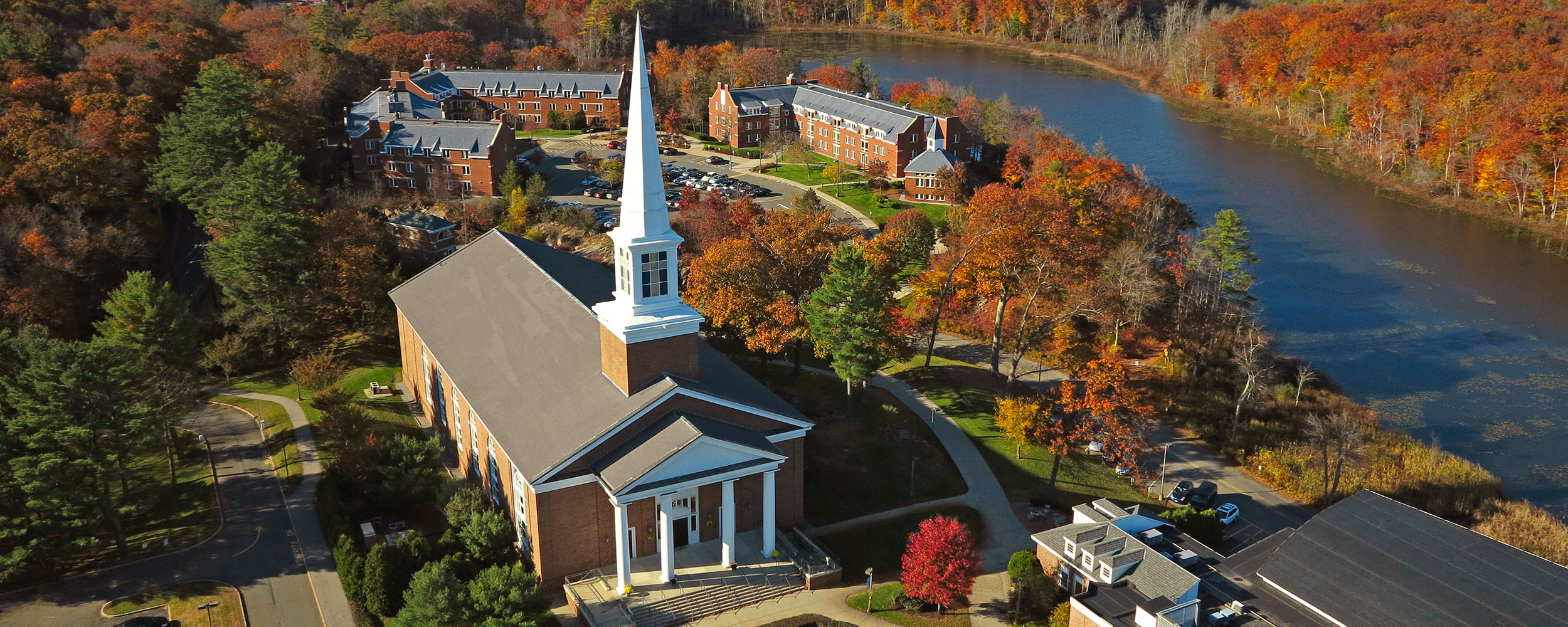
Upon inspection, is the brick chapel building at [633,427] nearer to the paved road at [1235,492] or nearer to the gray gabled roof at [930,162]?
the paved road at [1235,492]

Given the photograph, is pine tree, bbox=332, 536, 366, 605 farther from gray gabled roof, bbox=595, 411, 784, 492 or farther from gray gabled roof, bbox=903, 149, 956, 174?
gray gabled roof, bbox=903, 149, 956, 174

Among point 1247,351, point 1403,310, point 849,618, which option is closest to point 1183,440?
point 1247,351

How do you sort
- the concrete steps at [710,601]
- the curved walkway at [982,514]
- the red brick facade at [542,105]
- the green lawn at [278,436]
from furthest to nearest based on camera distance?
1. the red brick facade at [542,105]
2. the green lawn at [278,436]
3. the curved walkway at [982,514]
4. the concrete steps at [710,601]

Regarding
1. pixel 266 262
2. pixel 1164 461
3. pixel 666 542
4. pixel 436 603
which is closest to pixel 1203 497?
pixel 1164 461

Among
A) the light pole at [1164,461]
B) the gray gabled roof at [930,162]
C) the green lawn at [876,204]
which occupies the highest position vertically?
the gray gabled roof at [930,162]

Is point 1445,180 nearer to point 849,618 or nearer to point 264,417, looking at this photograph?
point 849,618

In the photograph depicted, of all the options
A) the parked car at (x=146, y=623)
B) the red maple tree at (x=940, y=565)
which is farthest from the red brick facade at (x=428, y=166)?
the red maple tree at (x=940, y=565)
